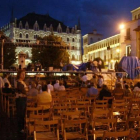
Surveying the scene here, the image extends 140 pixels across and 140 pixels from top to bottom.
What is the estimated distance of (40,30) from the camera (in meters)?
99.1

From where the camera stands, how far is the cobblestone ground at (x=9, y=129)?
26.3 ft

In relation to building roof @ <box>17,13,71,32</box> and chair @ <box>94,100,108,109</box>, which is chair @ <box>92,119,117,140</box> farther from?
building roof @ <box>17,13,71,32</box>

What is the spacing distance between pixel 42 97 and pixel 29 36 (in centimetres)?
8770

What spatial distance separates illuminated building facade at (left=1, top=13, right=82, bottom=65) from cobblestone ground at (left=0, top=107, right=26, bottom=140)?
3131 inches

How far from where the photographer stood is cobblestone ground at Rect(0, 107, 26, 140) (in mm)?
8031

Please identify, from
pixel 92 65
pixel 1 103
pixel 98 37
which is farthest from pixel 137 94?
pixel 98 37

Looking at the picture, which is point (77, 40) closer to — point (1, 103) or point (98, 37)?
point (98, 37)

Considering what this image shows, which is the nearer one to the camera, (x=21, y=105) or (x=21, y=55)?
(x=21, y=105)

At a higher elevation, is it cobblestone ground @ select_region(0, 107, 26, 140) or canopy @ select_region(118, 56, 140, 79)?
canopy @ select_region(118, 56, 140, 79)

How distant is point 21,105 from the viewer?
861 cm

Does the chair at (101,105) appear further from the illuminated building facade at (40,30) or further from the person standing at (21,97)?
the illuminated building facade at (40,30)

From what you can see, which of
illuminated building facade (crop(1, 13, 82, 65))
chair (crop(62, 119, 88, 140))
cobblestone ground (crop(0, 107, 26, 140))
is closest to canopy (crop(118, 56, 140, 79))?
cobblestone ground (crop(0, 107, 26, 140))

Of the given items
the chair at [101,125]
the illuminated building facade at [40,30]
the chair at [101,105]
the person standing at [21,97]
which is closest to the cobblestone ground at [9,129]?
the person standing at [21,97]

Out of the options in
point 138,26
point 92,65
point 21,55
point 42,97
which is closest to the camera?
point 42,97
